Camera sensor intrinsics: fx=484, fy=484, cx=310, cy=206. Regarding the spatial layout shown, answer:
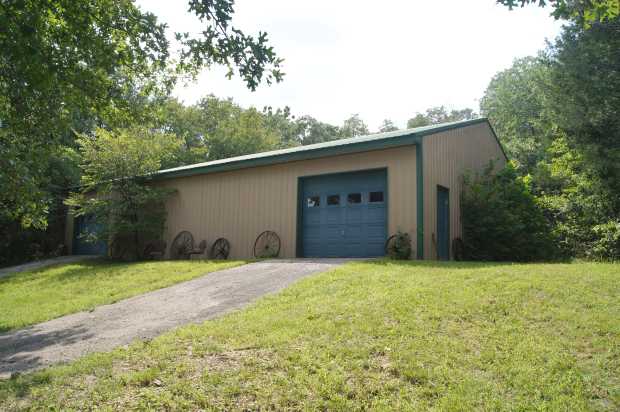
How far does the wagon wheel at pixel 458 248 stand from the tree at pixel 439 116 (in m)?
36.9

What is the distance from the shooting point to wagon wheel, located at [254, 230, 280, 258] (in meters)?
12.9

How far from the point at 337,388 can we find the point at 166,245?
502 inches

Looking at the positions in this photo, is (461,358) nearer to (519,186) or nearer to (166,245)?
(519,186)

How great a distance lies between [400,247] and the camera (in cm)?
1027

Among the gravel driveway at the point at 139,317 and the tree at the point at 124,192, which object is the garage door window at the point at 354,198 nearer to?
the gravel driveway at the point at 139,317

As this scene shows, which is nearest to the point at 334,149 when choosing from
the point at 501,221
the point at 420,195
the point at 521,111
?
the point at 420,195

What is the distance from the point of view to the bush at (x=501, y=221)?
1205cm

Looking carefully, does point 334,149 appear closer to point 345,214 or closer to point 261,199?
point 345,214

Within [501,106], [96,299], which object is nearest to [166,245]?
[96,299]

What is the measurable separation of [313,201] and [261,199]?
1685 mm

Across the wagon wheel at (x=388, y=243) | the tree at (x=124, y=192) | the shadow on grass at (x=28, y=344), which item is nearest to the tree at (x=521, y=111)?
the wagon wheel at (x=388, y=243)

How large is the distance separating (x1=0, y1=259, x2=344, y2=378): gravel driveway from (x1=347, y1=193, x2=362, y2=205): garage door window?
2697 millimetres

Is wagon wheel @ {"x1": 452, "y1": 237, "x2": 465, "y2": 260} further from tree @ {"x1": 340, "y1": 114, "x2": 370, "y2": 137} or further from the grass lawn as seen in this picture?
tree @ {"x1": 340, "y1": 114, "x2": 370, "y2": 137}

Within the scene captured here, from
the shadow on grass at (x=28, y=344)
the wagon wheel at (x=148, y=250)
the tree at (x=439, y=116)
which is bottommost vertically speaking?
the shadow on grass at (x=28, y=344)
